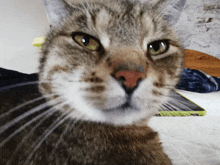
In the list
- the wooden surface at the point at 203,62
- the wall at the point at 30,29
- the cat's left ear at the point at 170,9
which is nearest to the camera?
the cat's left ear at the point at 170,9

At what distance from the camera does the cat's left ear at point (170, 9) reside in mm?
517

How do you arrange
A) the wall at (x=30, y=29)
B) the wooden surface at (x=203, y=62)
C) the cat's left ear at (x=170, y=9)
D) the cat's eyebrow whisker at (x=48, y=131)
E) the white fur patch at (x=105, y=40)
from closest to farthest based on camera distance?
the cat's eyebrow whisker at (x=48, y=131) → the white fur patch at (x=105, y=40) → the cat's left ear at (x=170, y=9) → the wall at (x=30, y=29) → the wooden surface at (x=203, y=62)

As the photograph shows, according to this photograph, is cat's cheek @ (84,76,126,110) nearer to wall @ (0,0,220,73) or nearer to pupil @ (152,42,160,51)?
pupil @ (152,42,160,51)

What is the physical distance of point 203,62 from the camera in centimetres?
155

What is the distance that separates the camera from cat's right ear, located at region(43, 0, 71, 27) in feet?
1.45

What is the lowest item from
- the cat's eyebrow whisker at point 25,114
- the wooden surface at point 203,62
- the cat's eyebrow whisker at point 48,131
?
the cat's eyebrow whisker at point 48,131

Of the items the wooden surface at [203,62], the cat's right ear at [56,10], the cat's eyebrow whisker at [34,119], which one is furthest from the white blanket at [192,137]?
the wooden surface at [203,62]

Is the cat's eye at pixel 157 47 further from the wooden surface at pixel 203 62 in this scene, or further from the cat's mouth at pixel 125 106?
the wooden surface at pixel 203 62

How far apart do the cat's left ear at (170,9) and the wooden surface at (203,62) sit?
108 centimetres

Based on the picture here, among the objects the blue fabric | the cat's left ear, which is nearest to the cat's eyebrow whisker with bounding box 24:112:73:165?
the cat's left ear

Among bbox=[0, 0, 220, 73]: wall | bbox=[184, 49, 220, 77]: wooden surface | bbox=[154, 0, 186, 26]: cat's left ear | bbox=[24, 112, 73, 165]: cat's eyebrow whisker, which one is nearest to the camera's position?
bbox=[24, 112, 73, 165]: cat's eyebrow whisker

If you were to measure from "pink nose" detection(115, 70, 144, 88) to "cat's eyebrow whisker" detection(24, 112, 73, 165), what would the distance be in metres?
0.16

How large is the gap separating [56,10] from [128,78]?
1.08ft

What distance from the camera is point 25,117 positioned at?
0.34 m
